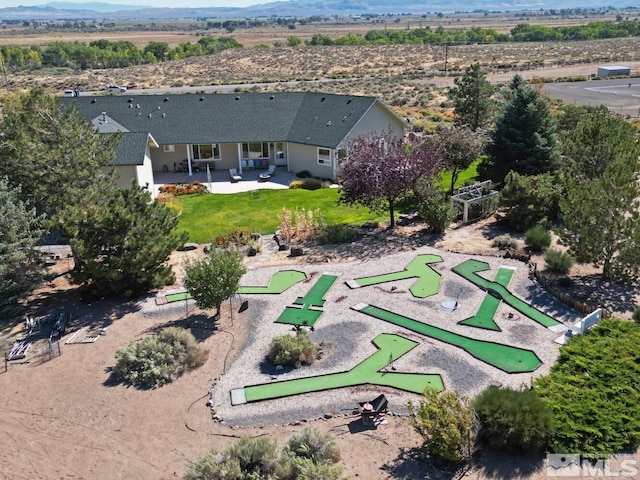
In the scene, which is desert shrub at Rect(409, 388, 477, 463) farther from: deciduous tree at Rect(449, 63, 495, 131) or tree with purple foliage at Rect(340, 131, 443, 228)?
deciduous tree at Rect(449, 63, 495, 131)

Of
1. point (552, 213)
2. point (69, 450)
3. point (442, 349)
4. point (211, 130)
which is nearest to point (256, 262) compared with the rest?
point (442, 349)

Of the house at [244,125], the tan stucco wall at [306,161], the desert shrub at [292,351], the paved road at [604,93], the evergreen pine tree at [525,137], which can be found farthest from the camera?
the paved road at [604,93]

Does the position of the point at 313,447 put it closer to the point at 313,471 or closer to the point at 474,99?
the point at 313,471

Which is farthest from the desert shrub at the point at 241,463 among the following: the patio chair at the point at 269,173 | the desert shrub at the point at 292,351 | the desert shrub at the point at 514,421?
the patio chair at the point at 269,173

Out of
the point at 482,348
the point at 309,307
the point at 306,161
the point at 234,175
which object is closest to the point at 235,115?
the point at 234,175

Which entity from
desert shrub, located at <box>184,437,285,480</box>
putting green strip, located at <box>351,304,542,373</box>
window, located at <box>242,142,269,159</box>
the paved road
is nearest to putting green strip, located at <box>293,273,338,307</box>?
putting green strip, located at <box>351,304,542,373</box>

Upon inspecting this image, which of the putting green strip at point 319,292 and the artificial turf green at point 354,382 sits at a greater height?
the artificial turf green at point 354,382

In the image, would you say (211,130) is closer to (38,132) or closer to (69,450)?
(38,132)

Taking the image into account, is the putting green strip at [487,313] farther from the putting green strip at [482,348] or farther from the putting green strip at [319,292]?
the putting green strip at [319,292]
